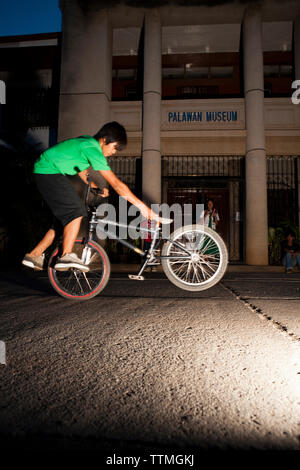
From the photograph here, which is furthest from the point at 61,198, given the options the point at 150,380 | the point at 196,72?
the point at 196,72

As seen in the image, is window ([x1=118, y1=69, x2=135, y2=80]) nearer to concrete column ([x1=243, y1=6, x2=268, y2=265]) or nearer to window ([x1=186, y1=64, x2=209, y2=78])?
window ([x1=186, y1=64, x2=209, y2=78])

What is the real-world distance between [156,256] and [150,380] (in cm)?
202

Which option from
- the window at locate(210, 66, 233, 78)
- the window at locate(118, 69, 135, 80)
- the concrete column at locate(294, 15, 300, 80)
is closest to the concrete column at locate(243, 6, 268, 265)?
Result: the concrete column at locate(294, 15, 300, 80)

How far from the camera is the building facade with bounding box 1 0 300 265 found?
9.74 metres

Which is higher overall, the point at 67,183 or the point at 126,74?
the point at 126,74

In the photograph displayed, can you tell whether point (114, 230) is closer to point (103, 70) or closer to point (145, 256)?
point (145, 256)

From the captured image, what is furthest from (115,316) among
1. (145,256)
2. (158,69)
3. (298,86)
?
(298,86)

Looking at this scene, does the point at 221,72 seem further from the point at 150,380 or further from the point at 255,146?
the point at 150,380

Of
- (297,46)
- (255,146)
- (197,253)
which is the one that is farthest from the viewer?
(297,46)

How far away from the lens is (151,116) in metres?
9.94

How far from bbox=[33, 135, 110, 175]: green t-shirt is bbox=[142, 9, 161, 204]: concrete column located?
6.79m

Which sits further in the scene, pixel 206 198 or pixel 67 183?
pixel 206 198

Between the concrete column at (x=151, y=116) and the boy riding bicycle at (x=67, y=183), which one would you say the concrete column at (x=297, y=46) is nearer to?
the concrete column at (x=151, y=116)

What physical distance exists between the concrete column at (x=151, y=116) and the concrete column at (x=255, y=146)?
3090mm
